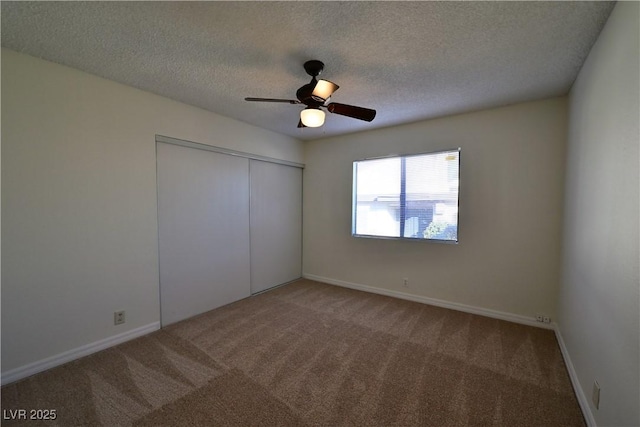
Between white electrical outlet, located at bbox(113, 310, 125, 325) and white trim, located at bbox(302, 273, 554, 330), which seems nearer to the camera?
white electrical outlet, located at bbox(113, 310, 125, 325)

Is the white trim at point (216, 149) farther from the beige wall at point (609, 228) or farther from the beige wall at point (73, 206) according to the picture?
the beige wall at point (609, 228)

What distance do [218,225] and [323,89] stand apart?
2262mm

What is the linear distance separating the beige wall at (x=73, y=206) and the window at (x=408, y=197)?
2.67 m

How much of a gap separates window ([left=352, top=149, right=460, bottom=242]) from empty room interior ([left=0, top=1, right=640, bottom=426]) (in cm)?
3

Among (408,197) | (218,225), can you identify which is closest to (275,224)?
(218,225)

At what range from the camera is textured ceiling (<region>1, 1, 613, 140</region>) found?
1.53m

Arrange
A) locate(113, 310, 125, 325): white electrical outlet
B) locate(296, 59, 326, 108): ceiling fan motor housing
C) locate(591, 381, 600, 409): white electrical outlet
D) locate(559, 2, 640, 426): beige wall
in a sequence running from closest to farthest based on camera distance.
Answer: locate(559, 2, 640, 426): beige wall → locate(591, 381, 600, 409): white electrical outlet → locate(296, 59, 326, 108): ceiling fan motor housing → locate(113, 310, 125, 325): white electrical outlet

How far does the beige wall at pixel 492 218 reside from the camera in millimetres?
2770

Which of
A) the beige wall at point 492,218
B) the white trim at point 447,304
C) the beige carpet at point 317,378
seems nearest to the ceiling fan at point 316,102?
the beige wall at point 492,218

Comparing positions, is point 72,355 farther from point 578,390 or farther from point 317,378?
point 578,390

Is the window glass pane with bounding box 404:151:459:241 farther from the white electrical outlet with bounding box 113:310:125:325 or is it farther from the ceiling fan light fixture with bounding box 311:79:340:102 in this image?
the white electrical outlet with bounding box 113:310:125:325

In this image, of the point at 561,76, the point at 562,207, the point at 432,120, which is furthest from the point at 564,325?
the point at 432,120

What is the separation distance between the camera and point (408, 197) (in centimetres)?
359

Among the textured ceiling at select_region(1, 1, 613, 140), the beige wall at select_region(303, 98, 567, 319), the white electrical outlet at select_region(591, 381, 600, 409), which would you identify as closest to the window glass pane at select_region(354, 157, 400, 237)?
the beige wall at select_region(303, 98, 567, 319)
